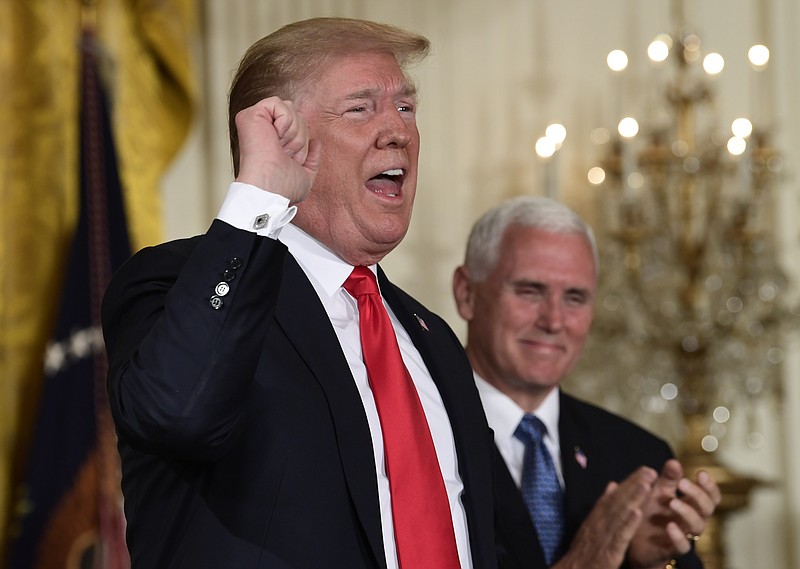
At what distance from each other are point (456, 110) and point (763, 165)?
1201 mm

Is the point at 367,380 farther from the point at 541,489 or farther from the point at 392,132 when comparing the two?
the point at 541,489

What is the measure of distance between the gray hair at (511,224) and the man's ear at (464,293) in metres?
0.02

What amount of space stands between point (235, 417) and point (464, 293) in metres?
1.62

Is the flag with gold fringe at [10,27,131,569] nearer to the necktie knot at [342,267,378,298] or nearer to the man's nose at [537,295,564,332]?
the man's nose at [537,295,564,332]

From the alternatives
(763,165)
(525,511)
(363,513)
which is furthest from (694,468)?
(363,513)

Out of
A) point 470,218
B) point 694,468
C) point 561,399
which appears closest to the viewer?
point 561,399

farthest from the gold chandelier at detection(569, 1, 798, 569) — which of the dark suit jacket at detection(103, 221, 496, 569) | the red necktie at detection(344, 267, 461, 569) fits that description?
the dark suit jacket at detection(103, 221, 496, 569)

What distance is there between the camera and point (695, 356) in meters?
4.31

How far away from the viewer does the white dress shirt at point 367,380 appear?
66.4 inches

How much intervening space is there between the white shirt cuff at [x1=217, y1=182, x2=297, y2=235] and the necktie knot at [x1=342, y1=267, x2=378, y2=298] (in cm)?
35

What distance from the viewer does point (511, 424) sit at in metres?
2.80

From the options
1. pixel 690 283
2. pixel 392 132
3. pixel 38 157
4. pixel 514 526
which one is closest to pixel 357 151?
pixel 392 132

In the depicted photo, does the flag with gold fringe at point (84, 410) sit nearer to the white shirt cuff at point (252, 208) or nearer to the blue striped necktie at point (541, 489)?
the blue striped necktie at point (541, 489)

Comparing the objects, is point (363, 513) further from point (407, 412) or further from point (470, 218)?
point (470, 218)
